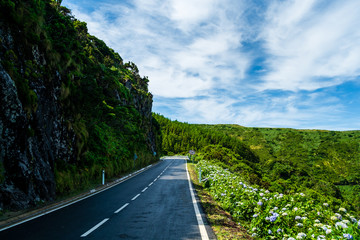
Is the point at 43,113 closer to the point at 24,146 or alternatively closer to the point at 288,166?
the point at 24,146

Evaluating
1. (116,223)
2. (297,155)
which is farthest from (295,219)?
(297,155)

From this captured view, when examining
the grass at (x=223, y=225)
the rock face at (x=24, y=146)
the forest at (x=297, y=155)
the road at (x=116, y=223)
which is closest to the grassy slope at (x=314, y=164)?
the forest at (x=297, y=155)

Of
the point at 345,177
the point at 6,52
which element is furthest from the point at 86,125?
the point at 345,177

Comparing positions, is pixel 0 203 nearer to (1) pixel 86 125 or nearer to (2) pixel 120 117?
(1) pixel 86 125

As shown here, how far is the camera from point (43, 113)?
33.3 feet

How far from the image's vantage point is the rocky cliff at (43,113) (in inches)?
303

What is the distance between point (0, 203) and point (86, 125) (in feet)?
32.0

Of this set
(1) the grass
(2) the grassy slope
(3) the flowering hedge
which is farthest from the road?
(2) the grassy slope

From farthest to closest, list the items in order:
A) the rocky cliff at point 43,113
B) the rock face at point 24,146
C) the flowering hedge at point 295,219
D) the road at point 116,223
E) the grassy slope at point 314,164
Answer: the grassy slope at point 314,164 < the rocky cliff at point 43,113 < the rock face at point 24,146 < the road at point 116,223 < the flowering hedge at point 295,219

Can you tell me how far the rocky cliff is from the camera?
7703 mm

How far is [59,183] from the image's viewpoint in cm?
1052

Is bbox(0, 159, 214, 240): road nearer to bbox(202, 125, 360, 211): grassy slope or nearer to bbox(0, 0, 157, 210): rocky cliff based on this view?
bbox(0, 0, 157, 210): rocky cliff

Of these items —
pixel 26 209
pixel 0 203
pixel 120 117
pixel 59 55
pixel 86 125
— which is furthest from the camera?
pixel 120 117

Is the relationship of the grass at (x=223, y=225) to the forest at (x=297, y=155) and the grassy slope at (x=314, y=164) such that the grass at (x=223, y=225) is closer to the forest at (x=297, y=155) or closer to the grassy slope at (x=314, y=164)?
the grassy slope at (x=314, y=164)
